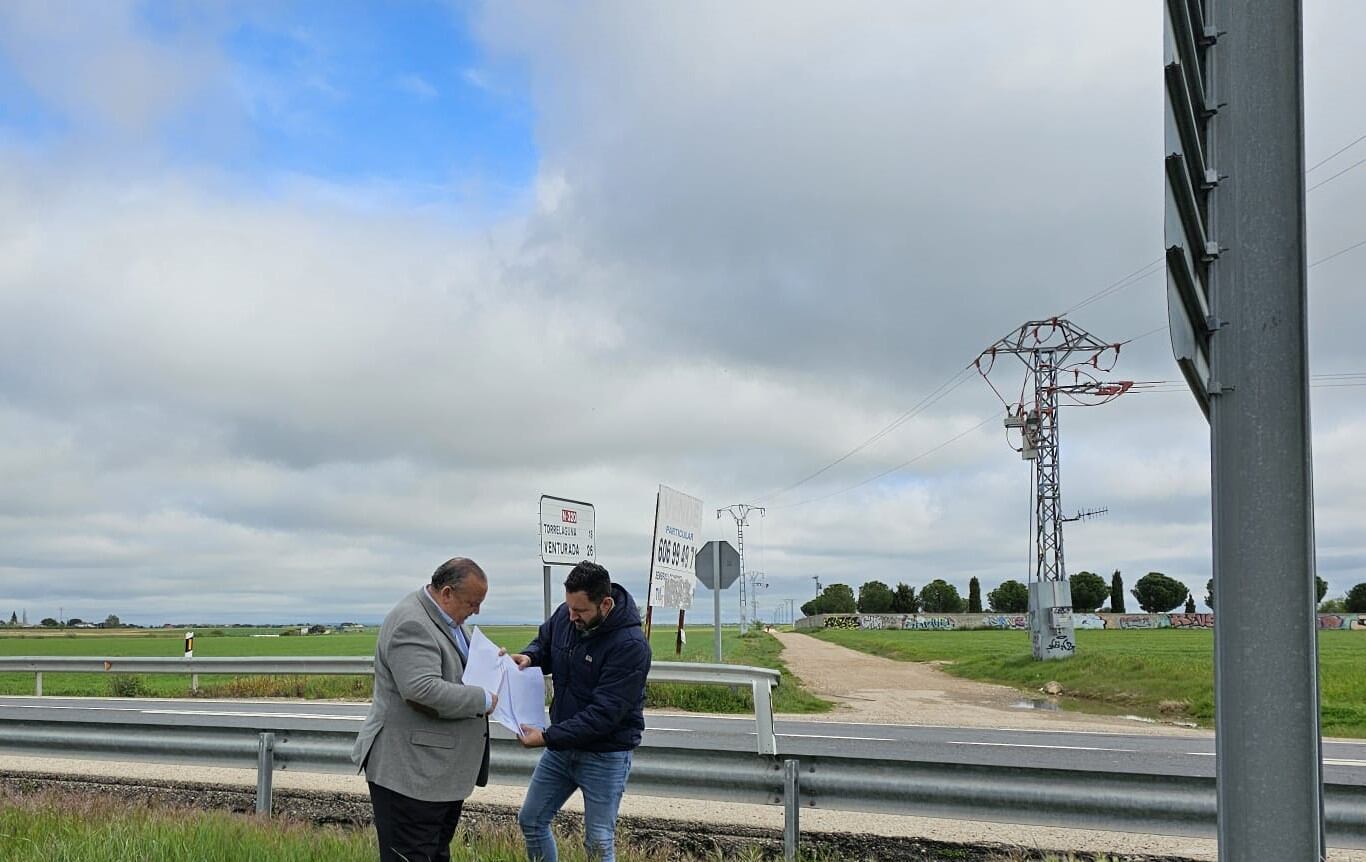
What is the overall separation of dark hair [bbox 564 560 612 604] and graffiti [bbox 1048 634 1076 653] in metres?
27.0

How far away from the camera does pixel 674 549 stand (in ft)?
70.3

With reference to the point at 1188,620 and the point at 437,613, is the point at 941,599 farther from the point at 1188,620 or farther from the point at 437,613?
the point at 437,613

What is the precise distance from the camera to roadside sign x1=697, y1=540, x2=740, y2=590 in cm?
2044

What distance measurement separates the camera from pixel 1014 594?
13562cm

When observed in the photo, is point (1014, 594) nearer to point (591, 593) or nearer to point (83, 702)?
point (83, 702)

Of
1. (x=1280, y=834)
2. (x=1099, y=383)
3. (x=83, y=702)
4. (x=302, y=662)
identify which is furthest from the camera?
(x=1099, y=383)

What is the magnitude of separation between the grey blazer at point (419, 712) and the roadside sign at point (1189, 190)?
3.57m

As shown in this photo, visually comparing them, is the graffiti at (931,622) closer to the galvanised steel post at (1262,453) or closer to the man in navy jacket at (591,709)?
the man in navy jacket at (591,709)

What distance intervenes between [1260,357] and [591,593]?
3.80m

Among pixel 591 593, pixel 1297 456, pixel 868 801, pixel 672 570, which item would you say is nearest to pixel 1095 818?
pixel 868 801

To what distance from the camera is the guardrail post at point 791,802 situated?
24.5 ft

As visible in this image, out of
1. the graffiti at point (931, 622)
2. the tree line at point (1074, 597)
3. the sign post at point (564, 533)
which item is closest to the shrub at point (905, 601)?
the tree line at point (1074, 597)

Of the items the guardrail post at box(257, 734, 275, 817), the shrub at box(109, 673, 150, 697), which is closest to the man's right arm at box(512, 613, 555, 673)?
the guardrail post at box(257, 734, 275, 817)

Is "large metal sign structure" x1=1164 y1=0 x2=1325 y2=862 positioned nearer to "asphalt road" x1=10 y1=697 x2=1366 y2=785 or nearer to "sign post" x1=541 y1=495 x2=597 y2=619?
"asphalt road" x1=10 y1=697 x2=1366 y2=785
